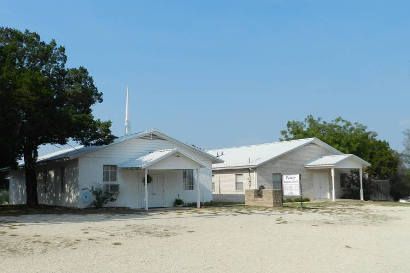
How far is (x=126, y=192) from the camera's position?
2600 cm

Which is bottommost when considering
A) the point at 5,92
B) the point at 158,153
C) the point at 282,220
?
the point at 282,220

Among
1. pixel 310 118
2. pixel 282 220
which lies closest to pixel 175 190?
pixel 282 220

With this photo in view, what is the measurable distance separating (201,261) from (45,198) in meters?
23.9

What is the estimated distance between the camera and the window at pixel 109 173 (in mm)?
25609

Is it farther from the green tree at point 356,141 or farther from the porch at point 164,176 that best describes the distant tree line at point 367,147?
the porch at point 164,176

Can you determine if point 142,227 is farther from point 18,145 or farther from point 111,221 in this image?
point 18,145

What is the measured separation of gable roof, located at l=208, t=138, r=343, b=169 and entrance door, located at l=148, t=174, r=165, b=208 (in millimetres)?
7640

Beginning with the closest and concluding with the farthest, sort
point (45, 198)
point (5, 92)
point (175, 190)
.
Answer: point (5, 92), point (175, 190), point (45, 198)

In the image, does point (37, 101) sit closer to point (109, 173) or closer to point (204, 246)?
point (109, 173)

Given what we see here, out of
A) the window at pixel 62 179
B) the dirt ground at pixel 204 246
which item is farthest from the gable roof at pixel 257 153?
the dirt ground at pixel 204 246

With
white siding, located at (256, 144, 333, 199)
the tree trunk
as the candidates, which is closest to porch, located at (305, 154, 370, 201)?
white siding, located at (256, 144, 333, 199)

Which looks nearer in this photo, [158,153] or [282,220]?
[282,220]

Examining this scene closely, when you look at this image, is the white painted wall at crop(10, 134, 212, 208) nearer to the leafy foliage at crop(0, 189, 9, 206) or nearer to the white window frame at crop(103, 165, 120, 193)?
the white window frame at crop(103, 165, 120, 193)

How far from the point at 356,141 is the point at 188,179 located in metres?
24.1
